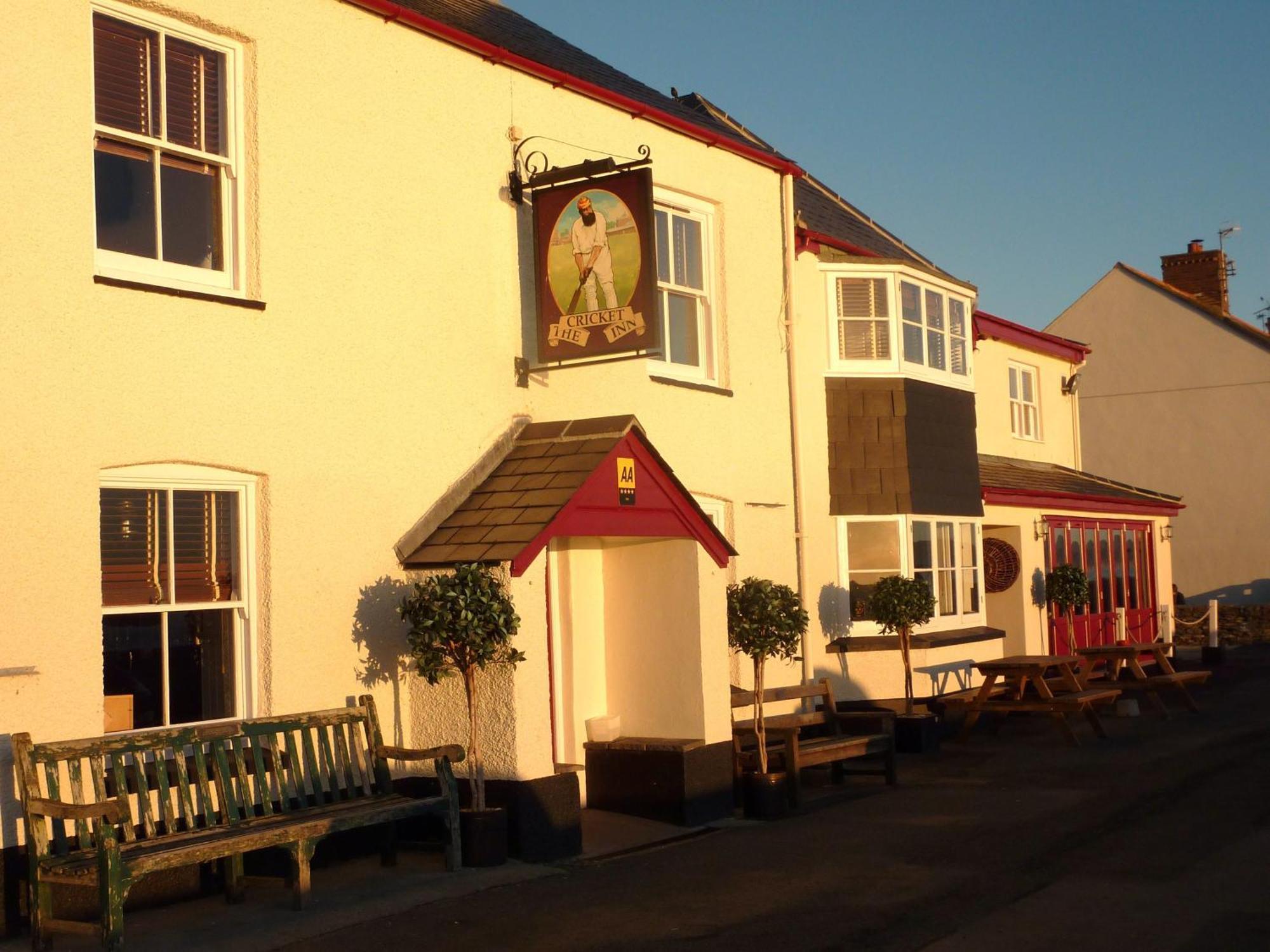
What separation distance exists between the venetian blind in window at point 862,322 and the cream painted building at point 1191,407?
20.5 m

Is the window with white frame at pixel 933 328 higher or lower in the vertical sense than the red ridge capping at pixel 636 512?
higher

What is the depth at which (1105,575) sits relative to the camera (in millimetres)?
23812

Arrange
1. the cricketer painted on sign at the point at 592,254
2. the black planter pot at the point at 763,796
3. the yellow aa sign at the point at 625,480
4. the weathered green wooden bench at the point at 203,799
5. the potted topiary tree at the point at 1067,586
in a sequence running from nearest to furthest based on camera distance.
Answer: the weathered green wooden bench at the point at 203,799 < the yellow aa sign at the point at 625,480 < the cricketer painted on sign at the point at 592,254 < the black planter pot at the point at 763,796 < the potted topiary tree at the point at 1067,586

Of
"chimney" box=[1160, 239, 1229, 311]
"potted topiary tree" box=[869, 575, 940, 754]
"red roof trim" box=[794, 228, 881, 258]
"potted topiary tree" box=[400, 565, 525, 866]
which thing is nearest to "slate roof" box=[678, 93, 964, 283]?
"red roof trim" box=[794, 228, 881, 258]

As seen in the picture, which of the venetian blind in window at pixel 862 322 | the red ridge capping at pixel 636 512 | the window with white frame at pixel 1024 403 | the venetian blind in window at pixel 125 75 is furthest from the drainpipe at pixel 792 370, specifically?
the window with white frame at pixel 1024 403

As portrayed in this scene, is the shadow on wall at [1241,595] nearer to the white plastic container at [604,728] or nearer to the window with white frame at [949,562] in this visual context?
the window with white frame at [949,562]

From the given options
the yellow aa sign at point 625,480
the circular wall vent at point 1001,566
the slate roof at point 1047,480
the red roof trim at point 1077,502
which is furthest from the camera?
the circular wall vent at point 1001,566

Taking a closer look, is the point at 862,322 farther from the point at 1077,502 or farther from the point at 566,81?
the point at 1077,502

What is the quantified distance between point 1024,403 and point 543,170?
14.4 meters

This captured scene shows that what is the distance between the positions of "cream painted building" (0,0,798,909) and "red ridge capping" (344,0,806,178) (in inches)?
1.6

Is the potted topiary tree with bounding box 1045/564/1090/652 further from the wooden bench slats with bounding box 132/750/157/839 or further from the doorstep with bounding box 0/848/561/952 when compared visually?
the wooden bench slats with bounding box 132/750/157/839

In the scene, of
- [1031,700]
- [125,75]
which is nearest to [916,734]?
[1031,700]

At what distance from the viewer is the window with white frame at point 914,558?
53.6ft

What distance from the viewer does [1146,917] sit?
25.7 feet
